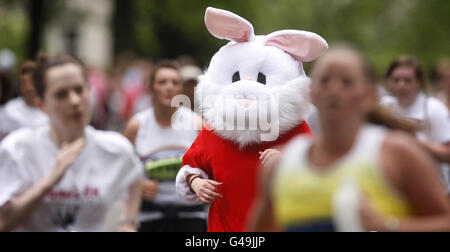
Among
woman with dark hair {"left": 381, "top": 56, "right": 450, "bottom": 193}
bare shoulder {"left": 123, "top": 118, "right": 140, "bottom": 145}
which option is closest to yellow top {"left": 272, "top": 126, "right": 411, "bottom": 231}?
woman with dark hair {"left": 381, "top": 56, "right": 450, "bottom": 193}

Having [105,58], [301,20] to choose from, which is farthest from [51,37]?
[301,20]

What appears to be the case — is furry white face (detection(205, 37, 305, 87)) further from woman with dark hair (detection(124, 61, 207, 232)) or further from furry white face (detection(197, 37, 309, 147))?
woman with dark hair (detection(124, 61, 207, 232))

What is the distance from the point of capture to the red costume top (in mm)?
4340

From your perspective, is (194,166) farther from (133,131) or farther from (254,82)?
(133,131)

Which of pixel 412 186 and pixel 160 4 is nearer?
pixel 412 186

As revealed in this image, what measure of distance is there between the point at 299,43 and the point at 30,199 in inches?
77.2

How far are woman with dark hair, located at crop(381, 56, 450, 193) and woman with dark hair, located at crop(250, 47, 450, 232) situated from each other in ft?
13.2

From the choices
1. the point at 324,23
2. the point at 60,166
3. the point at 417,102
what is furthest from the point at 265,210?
the point at 324,23

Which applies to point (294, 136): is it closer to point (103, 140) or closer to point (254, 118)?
point (254, 118)

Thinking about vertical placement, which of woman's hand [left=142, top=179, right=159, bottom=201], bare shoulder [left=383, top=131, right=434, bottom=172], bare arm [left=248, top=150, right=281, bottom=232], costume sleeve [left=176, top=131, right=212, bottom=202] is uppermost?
woman's hand [left=142, top=179, right=159, bottom=201]

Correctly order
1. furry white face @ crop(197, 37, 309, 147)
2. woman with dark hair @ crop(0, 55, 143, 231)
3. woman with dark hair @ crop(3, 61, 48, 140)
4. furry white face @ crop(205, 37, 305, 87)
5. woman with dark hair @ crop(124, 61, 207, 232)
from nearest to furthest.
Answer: furry white face @ crop(197, 37, 309, 147), furry white face @ crop(205, 37, 305, 87), woman with dark hair @ crop(0, 55, 143, 231), woman with dark hair @ crop(124, 61, 207, 232), woman with dark hair @ crop(3, 61, 48, 140)

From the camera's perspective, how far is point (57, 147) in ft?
16.1
